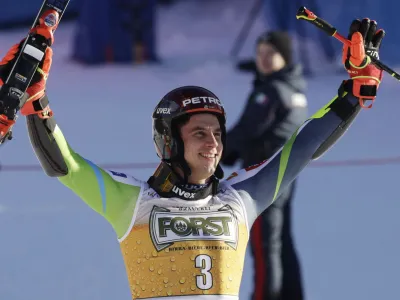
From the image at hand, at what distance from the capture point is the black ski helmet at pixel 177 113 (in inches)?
185

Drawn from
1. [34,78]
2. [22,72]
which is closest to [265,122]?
[34,78]

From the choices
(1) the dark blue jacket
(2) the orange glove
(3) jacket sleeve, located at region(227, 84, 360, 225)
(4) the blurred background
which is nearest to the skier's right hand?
(3) jacket sleeve, located at region(227, 84, 360, 225)

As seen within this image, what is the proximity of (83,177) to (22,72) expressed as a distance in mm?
629

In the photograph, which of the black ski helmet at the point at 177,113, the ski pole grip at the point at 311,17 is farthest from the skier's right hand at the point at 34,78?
the ski pole grip at the point at 311,17

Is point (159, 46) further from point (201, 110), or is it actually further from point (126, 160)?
point (201, 110)

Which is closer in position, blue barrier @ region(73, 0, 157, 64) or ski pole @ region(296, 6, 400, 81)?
ski pole @ region(296, 6, 400, 81)

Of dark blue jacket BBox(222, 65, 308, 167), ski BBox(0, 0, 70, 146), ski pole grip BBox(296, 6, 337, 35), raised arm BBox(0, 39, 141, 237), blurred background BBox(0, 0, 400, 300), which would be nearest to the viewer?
ski BBox(0, 0, 70, 146)

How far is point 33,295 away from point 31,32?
3181 millimetres

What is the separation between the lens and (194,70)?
527 inches

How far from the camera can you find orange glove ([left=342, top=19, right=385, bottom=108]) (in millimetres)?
4730

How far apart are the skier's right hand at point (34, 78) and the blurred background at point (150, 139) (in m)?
2.81

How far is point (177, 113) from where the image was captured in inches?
185

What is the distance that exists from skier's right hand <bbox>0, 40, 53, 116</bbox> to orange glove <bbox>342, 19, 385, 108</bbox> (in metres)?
1.27

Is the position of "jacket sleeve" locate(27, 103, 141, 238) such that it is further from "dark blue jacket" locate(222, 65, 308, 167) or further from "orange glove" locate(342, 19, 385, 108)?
"dark blue jacket" locate(222, 65, 308, 167)
